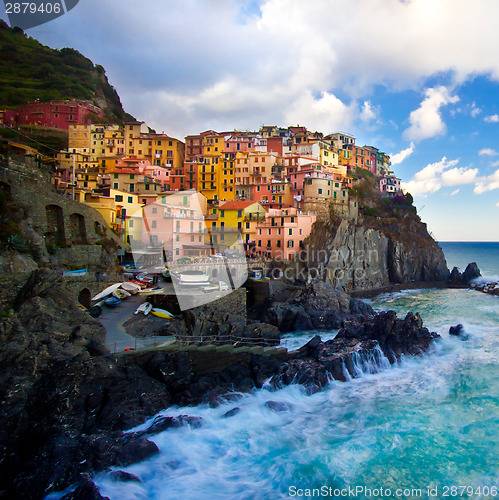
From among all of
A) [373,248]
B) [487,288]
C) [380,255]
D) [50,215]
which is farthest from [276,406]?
[487,288]

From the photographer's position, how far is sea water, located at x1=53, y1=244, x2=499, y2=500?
10.7 metres

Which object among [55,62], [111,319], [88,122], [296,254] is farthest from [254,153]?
[55,62]

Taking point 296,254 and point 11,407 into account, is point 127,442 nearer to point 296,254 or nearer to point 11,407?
point 11,407

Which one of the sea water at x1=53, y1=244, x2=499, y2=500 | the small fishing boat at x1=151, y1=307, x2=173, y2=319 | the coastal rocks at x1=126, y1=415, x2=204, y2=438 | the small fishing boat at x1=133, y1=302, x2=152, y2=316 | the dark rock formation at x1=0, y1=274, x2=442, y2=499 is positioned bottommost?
the sea water at x1=53, y1=244, x2=499, y2=500

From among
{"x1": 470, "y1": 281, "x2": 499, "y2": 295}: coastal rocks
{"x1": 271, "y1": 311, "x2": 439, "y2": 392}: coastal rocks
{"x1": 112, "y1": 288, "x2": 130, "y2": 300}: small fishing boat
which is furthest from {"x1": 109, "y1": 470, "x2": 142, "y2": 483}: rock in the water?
{"x1": 470, "y1": 281, "x2": 499, "y2": 295}: coastal rocks

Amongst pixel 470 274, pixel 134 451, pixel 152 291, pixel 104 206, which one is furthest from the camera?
pixel 470 274

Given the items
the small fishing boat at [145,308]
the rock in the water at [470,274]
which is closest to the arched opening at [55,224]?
the small fishing boat at [145,308]

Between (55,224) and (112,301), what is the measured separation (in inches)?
329

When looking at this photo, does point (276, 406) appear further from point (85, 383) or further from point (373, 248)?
point (373, 248)

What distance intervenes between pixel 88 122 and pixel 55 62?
93.6ft

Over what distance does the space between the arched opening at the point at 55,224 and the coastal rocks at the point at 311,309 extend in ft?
51.4

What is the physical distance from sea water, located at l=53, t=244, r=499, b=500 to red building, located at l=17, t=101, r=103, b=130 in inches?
2188

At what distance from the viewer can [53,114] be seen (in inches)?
2212

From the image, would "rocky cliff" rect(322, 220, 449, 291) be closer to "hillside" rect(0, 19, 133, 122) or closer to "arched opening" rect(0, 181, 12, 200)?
"arched opening" rect(0, 181, 12, 200)
